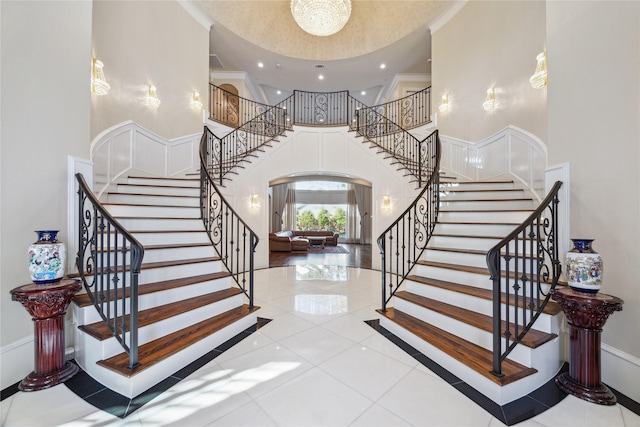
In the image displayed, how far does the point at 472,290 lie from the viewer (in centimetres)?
271

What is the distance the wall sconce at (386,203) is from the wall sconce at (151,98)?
5270 mm

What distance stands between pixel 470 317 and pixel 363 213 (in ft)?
37.4

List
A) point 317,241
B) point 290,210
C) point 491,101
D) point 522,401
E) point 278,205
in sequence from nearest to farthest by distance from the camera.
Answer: point 522,401
point 491,101
point 317,241
point 278,205
point 290,210

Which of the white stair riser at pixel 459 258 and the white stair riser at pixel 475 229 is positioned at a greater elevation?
the white stair riser at pixel 475 229

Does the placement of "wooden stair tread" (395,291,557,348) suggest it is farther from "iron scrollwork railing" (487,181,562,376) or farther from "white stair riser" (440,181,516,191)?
"white stair riser" (440,181,516,191)

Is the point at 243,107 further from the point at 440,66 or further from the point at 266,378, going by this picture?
the point at 266,378

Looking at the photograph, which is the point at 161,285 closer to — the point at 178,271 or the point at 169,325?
the point at 178,271

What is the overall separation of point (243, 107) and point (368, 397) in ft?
31.1

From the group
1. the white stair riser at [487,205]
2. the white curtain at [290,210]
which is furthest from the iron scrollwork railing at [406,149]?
the white curtain at [290,210]

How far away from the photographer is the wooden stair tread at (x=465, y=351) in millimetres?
1857

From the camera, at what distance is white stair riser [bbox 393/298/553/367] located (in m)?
1.95

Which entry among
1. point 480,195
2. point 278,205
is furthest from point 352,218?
point 480,195

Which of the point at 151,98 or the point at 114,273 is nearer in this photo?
the point at 114,273

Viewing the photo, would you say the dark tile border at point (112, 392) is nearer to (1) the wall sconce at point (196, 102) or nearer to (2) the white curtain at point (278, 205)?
(1) the wall sconce at point (196, 102)
